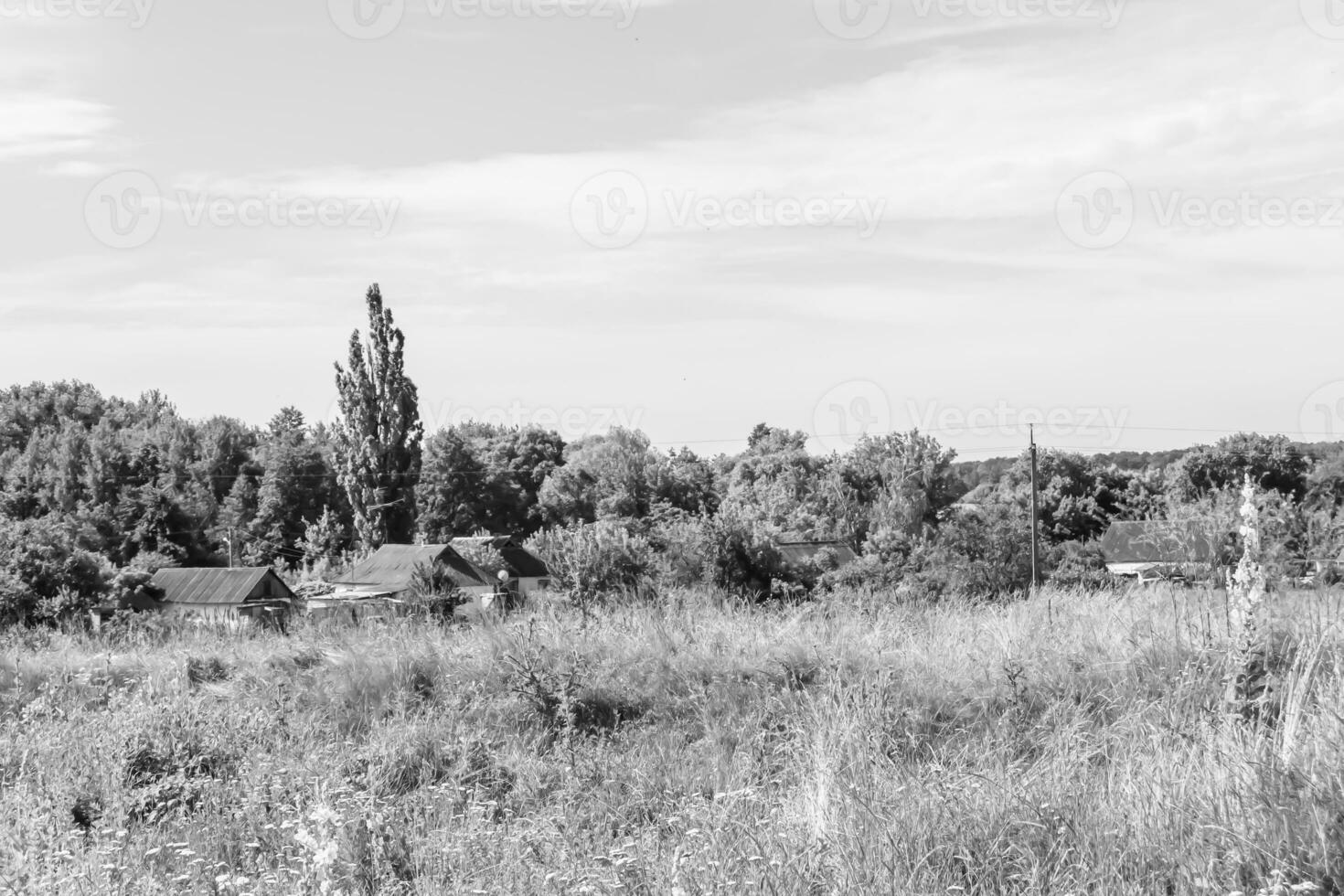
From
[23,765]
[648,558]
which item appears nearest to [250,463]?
[648,558]

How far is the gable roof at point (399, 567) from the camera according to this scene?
160 ft

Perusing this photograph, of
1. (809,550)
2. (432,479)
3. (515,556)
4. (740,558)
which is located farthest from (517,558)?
(740,558)

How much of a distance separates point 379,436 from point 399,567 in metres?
7.26

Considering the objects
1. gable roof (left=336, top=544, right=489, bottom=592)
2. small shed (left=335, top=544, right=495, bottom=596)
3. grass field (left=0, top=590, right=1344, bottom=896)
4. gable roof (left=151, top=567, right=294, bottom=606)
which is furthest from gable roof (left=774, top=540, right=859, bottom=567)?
gable roof (left=151, top=567, right=294, bottom=606)

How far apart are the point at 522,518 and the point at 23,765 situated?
3034 inches

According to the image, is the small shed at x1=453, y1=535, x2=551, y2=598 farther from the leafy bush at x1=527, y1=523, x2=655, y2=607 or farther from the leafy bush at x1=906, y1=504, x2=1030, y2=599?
the leafy bush at x1=527, y1=523, x2=655, y2=607

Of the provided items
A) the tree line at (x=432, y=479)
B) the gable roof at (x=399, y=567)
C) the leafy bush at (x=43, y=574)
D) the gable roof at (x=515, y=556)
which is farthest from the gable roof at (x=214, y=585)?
the leafy bush at (x=43, y=574)

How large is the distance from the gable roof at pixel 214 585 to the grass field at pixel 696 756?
114 ft

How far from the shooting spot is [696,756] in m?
7.62

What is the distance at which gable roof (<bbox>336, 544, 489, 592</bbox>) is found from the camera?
160 ft

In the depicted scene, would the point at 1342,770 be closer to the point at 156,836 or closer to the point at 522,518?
the point at 156,836

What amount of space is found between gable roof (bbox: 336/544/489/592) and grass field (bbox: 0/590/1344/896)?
36.5 m

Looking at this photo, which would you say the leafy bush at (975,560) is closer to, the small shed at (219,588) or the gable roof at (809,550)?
the gable roof at (809,550)

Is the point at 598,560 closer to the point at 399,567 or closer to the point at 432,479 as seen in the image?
the point at 399,567
